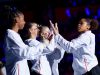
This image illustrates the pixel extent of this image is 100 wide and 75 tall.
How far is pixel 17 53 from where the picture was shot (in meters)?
3.34

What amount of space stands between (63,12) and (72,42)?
3.82 metres

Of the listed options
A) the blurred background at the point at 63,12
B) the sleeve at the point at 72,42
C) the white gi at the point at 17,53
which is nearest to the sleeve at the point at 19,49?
the white gi at the point at 17,53

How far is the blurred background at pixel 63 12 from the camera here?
7.30m

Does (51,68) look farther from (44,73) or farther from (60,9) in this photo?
(60,9)

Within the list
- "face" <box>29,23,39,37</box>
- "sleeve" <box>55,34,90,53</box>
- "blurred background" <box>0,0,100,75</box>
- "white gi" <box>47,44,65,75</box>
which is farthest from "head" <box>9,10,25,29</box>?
"blurred background" <box>0,0,100,75</box>

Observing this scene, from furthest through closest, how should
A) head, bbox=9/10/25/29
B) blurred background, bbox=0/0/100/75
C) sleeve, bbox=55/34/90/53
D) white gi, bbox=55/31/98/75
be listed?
blurred background, bbox=0/0/100/75 → white gi, bbox=55/31/98/75 → sleeve, bbox=55/34/90/53 → head, bbox=9/10/25/29

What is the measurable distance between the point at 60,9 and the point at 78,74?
3.86 metres

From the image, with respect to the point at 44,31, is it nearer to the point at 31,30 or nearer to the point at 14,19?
the point at 31,30

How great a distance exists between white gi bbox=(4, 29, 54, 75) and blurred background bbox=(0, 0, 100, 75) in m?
3.51

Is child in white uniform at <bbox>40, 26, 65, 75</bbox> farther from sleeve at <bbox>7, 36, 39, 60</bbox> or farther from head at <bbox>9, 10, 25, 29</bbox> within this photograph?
sleeve at <bbox>7, 36, 39, 60</bbox>

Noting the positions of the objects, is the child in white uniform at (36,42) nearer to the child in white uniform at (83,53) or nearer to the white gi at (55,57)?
the white gi at (55,57)

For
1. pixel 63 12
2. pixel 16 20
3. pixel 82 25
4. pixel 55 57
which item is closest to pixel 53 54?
pixel 55 57

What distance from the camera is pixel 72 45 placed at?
411 centimetres

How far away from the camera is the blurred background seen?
24.0 ft
